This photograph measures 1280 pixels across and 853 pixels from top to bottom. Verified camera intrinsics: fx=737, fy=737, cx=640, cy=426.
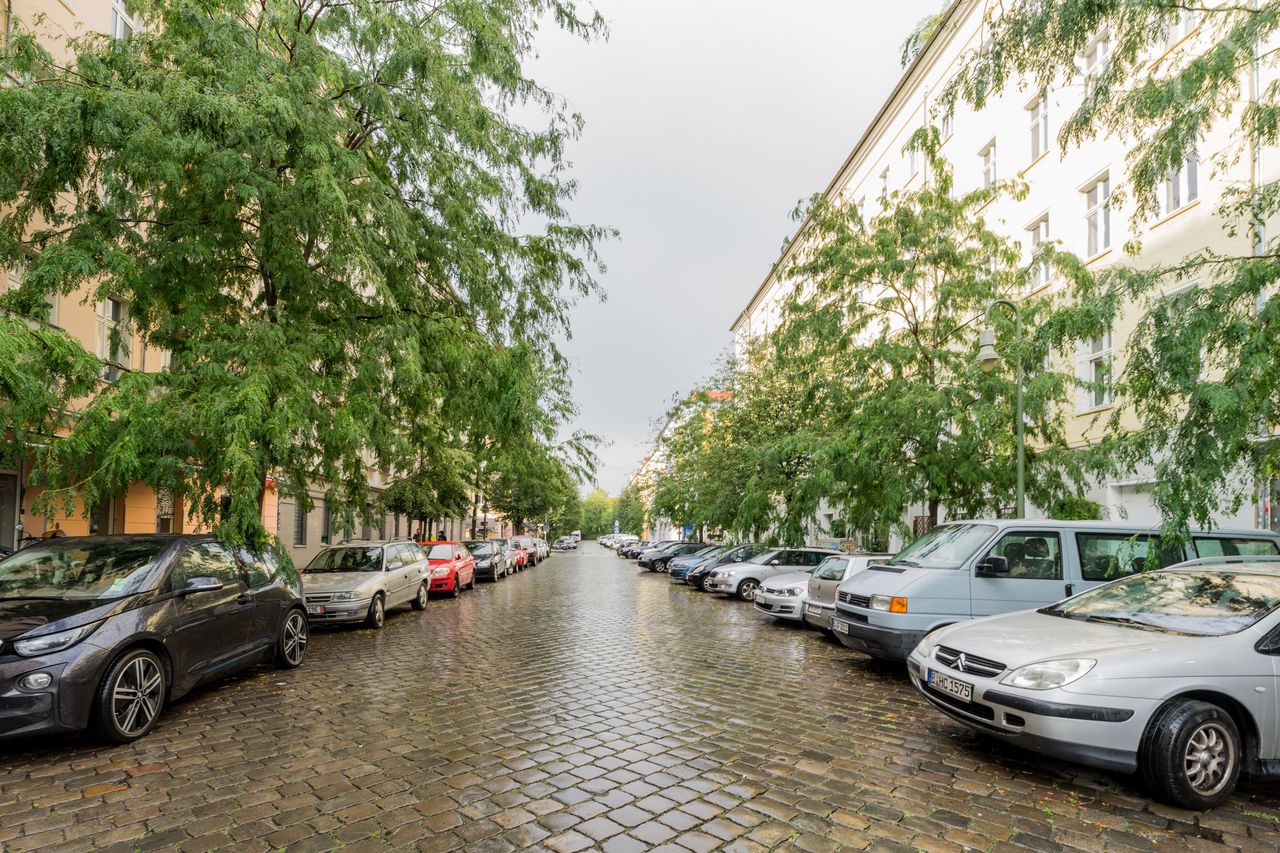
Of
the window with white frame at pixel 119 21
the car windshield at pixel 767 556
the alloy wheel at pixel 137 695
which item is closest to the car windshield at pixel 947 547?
the alloy wheel at pixel 137 695

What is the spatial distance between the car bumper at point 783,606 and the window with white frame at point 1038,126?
1503cm

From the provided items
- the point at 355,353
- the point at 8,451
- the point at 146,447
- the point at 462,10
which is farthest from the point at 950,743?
the point at 462,10

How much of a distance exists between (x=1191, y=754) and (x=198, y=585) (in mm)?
7858

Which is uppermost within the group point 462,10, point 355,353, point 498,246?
point 462,10

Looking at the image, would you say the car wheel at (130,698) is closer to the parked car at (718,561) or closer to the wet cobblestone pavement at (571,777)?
the wet cobblestone pavement at (571,777)

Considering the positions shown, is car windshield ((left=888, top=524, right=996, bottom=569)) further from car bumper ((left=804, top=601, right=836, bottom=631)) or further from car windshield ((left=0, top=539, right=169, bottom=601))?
car windshield ((left=0, top=539, right=169, bottom=601))

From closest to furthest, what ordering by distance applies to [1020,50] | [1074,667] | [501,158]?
[1074,667] → [1020,50] → [501,158]

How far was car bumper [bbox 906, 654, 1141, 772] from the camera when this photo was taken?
4684mm

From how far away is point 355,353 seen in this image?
10945 mm

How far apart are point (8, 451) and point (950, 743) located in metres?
10.00

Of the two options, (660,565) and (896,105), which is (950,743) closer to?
(896,105)

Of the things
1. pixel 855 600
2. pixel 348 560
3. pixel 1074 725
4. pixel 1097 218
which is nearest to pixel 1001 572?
pixel 855 600

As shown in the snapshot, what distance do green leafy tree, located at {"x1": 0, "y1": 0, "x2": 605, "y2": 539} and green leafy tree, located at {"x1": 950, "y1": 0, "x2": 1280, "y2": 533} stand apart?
696 cm

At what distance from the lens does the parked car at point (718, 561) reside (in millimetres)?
22731
